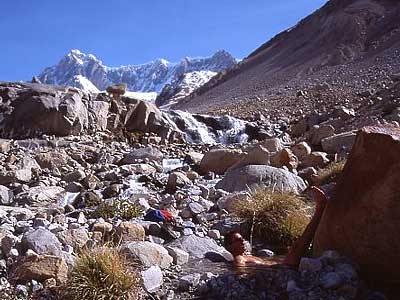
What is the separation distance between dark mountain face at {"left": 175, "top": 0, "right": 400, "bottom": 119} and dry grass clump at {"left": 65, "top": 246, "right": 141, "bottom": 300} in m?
32.2

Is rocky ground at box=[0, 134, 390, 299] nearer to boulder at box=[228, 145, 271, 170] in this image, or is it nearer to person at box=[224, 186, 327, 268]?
boulder at box=[228, 145, 271, 170]

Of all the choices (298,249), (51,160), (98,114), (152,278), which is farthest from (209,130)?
(152,278)

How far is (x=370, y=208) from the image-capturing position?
16.5ft

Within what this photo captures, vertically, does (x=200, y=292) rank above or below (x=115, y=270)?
below

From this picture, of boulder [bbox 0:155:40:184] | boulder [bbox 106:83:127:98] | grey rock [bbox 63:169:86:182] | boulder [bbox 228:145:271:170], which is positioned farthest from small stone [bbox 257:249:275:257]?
boulder [bbox 106:83:127:98]

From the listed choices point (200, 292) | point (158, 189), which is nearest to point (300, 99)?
point (158, 189)

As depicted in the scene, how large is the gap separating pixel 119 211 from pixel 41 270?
3.32 meters

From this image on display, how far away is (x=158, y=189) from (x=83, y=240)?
6.12 meters

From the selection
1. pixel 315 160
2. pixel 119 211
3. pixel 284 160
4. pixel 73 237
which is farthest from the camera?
pixel 315 160

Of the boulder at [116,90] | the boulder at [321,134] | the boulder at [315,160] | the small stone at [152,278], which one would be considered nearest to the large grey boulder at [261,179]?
the boulder at [315,160]

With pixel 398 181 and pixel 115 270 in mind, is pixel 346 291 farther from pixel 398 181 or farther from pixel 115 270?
pixel 115 270

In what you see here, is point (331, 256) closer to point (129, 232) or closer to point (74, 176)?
point (129, 232)

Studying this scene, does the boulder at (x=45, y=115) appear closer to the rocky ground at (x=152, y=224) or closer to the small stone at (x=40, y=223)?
the rocky ground at (x=152, y=224)

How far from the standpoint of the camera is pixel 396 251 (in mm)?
4867
